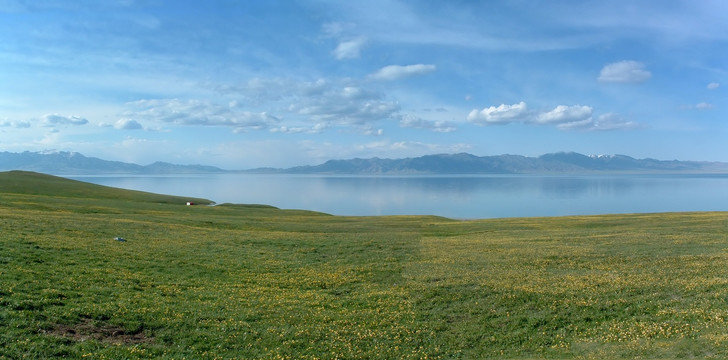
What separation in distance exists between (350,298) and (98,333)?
11104mm

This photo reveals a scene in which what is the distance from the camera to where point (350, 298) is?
22.8 m

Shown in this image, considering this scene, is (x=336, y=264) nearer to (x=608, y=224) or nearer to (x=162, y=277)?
(x=162, y=277)

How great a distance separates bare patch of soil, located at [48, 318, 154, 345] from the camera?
15.0 meters

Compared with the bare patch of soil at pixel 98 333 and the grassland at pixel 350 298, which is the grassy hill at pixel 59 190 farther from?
the bare patch of soil at pixel 98 333

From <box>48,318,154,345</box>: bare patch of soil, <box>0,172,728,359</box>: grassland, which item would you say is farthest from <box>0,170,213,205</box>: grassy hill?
<box>48,318,154,345</box>: bare patch of soil

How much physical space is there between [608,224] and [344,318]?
4814 centimetres

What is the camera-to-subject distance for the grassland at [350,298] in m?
15.7

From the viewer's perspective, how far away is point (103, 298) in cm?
1905

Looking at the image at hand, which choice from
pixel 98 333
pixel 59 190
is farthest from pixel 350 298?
pixel 59 190

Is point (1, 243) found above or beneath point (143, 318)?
above

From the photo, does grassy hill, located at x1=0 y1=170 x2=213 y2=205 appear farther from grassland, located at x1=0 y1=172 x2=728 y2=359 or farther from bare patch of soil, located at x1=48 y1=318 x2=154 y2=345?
bare patch of soil, located at x1=48 y1=318 x2=154 y2=345

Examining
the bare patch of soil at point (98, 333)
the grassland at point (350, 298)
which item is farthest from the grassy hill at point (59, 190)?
the bare patch of soil at point (98, 333)

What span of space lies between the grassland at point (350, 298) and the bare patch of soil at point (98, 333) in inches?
3.4

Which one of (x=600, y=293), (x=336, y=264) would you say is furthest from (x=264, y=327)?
(x=600, y=293)
